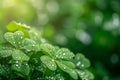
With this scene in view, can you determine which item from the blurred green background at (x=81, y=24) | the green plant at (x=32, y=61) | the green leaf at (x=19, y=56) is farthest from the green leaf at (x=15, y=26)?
the blurred green background at (x=81, y=24)

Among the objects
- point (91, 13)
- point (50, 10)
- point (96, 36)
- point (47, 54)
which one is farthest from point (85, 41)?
point (47, 54)

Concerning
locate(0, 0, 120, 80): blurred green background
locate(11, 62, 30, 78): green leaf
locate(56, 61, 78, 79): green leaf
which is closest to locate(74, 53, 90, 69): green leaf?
locate(56, 61, 78, 79): green leaf

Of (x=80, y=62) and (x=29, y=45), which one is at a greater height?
(x=29, y=45)

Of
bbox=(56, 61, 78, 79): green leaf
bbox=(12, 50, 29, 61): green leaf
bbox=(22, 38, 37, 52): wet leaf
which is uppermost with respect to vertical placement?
bbox=(22, 38, 37, 52): wet leaf

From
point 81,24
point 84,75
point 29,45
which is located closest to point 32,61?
point 29,45

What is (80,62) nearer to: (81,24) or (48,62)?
(48,62)

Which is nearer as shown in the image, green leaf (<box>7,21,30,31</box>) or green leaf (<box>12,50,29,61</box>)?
green leaf (<box>12,50,29,61</box>)

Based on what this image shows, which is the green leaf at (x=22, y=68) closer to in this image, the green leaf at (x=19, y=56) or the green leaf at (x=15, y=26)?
the green leaf at (x=19, y=56)

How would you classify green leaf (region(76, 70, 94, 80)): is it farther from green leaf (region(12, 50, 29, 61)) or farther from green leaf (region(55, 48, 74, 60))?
green leaf (region(12, 50, 29, 61))
